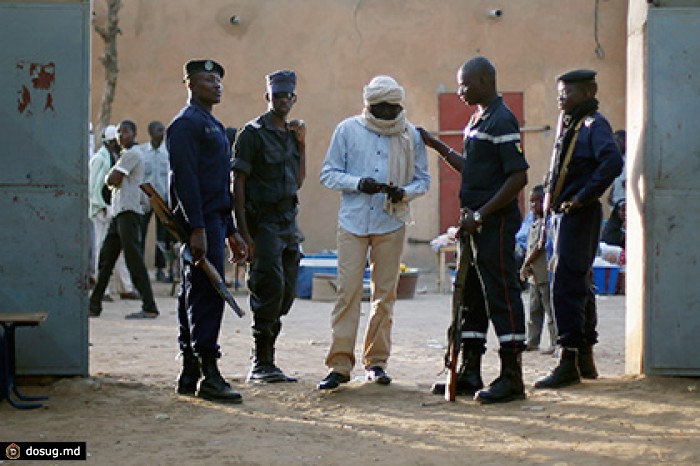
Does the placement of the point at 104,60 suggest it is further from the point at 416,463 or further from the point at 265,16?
the point at 416,463

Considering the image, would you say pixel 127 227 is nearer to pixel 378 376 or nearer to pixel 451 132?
pixel 378 376

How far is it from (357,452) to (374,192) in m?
2.08

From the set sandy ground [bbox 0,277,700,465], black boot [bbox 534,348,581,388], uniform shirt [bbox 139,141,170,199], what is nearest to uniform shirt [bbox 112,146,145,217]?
uniform shirt [bbox 139,141,170,199]

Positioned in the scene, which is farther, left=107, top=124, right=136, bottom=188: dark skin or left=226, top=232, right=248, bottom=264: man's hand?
left=107, top=124, right=136, bottom=188: dark skin

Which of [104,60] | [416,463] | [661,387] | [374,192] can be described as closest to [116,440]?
[416,463]

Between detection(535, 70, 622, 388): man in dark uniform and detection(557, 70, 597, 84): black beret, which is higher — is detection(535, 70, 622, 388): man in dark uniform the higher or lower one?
the lower one

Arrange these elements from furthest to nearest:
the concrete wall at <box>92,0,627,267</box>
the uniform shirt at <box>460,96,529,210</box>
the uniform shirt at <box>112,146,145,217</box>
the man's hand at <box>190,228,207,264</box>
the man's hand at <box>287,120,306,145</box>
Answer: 1. the concrete wall at <box>92,0,627,267</box>
2. the uniform shirt at <box>112,146,145,217</box>
3. the man's hand at <box>287,120,306,145</box>
4. the uniform shirt at <box>460,96,529,210</box>
5. the man's hand at <box>190,228,207,264</box>

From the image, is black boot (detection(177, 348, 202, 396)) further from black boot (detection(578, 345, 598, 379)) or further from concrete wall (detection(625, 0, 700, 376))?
concrete wall (detection(625, 0, 700, 376))

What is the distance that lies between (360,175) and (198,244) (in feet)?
4.12

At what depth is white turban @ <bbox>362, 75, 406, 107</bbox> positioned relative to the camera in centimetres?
791

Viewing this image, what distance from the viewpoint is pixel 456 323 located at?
7.59 meters

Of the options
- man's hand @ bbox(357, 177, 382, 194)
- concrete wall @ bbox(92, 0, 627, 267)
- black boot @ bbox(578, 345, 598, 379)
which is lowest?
black boot @ bbox(578, 345, 598, 379)

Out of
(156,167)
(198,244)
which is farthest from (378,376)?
(156,167)

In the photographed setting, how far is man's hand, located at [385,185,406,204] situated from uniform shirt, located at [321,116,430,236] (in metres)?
0.08
